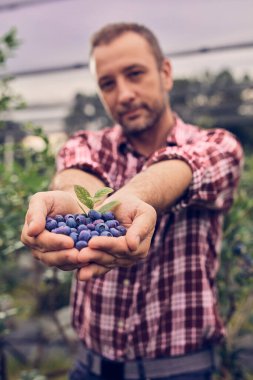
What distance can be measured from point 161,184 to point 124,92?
1.64 feet

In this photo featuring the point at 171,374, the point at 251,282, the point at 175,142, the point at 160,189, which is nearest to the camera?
the point at 160,189

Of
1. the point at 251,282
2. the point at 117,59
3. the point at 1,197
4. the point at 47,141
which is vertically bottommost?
the point at 251,282

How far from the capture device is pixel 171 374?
137cm

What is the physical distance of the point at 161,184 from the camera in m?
1.17

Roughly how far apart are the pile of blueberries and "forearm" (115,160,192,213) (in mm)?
126

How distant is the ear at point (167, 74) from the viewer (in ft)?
5.76

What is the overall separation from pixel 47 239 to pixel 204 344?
2.58 ft

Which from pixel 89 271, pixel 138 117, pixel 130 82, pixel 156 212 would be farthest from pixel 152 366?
A: pixel 130 82

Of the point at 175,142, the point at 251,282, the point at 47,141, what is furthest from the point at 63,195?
the point at 251,282

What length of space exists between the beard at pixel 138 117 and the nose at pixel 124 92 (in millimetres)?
23

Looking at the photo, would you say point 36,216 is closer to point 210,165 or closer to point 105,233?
point 105,233

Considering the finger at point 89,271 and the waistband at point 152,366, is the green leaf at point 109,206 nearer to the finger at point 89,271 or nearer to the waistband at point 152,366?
the finger at point 89,271

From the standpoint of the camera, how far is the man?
1279 mm

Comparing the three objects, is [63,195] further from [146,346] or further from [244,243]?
[244,243]
